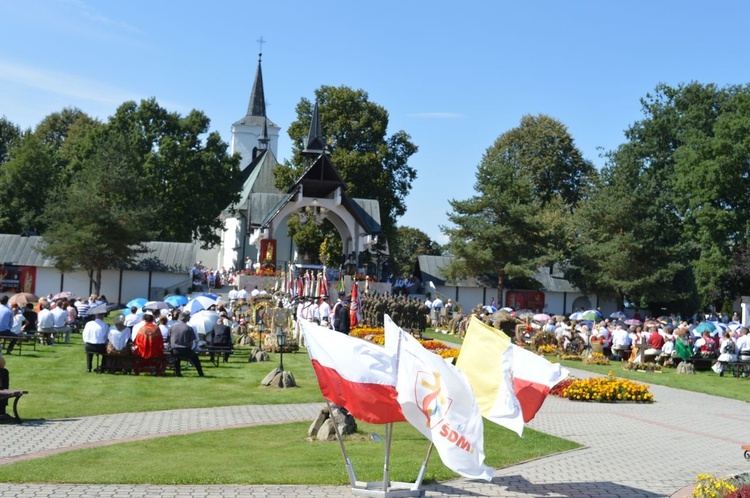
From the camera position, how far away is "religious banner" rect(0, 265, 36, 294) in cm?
4988

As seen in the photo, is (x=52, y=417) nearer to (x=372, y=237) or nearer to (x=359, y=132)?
(x=372, y=237)

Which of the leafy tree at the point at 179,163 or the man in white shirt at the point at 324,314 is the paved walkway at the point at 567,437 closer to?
the man in white shirt at the point at 324,314

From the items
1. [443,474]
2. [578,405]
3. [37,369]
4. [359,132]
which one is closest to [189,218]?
[359,132]

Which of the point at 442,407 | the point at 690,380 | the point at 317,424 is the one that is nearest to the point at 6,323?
the point at 317,424

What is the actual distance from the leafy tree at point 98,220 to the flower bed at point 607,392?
3326 cm

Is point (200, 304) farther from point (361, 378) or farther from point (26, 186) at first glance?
point (26, 186)

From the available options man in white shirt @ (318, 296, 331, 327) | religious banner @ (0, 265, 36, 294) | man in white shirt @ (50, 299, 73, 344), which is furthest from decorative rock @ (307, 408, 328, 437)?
religious banner @ (0, 265, 36, 294)

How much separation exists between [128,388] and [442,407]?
11.4 metres

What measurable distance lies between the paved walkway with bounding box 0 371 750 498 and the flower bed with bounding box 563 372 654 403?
1.20 ft

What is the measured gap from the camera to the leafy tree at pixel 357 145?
56.6 metres

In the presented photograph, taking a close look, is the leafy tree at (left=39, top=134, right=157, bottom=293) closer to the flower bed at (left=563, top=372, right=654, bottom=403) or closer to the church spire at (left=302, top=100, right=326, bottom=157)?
the church spire at (left=302, top=100, right=326, bottom=157)

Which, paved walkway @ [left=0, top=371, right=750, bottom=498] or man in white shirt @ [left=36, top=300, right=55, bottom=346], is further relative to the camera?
man in white shirt @ [left=36, top=300, right=55, bottom=346]

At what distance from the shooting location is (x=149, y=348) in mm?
20531

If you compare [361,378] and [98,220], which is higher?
[98,220]
